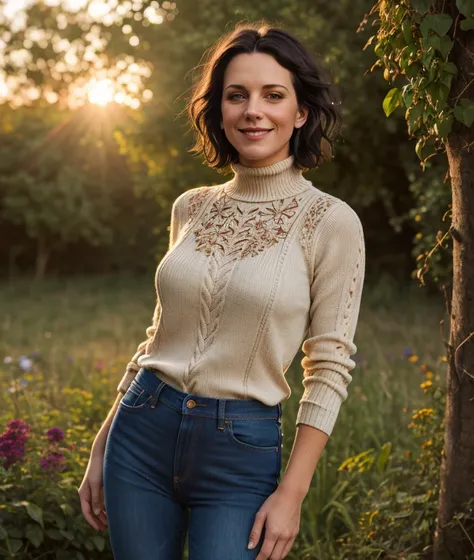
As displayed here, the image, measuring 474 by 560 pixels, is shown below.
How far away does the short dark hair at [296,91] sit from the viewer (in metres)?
2.47

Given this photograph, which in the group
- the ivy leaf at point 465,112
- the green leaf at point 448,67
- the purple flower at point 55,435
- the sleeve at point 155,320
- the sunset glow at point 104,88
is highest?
the sunset glow at point 104,88

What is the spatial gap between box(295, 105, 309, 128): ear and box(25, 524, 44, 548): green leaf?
1.97 meters

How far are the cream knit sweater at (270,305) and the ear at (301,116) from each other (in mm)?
208

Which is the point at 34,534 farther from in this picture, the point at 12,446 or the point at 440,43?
the point at 440,43

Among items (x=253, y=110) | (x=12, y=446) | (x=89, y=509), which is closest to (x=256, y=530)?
(x=89, y=509)

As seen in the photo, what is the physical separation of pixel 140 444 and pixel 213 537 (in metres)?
0.34

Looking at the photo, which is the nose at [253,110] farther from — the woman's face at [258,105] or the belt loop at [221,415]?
the belt loop at [221,415]

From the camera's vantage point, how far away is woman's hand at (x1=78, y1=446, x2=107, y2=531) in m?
2.59

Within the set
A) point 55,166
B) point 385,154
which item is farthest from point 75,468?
point 55,166

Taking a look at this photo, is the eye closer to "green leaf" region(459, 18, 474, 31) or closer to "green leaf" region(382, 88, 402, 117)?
"green leaf" region(382, 88, 402, 117)

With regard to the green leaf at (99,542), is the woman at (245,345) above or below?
above

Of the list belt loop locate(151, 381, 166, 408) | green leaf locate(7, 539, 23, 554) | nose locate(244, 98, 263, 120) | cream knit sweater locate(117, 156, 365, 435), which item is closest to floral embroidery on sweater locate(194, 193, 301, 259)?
cream knit sweater locate(117, 156, 365, 435)

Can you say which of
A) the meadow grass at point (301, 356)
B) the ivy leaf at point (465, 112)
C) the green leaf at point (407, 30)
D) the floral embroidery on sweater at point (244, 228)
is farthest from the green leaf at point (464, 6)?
the meadow grass at point (301, 356)

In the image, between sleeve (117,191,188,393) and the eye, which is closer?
the eye
